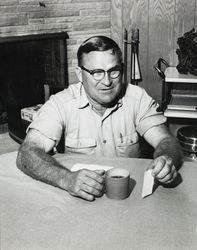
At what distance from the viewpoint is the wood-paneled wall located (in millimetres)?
3314

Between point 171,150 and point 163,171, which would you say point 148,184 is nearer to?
point 163,171

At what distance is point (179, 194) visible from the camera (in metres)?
1.35

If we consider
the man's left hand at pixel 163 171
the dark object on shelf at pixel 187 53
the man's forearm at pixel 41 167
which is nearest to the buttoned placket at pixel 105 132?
the man's forearm at pixel 41 167

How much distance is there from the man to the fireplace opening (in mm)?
1499

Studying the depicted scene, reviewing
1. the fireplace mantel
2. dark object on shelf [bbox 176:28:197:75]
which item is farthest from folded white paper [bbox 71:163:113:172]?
the fireplace mantel

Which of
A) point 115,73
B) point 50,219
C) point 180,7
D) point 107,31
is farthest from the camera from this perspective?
point 107,31

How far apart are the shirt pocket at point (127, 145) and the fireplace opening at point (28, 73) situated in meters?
1.58

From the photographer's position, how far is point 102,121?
1958 mm

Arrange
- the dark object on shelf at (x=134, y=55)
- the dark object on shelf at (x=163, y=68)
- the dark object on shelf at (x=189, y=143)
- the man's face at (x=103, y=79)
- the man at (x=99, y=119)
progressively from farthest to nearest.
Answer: the dark object on shelf at (x=134, y=55) < the dark object on shelf at (x=163, y=68) < the dark object on shelf at (x=189, y=143) < the man's face at (x=103, y=79) < the man at (x=99, y=119)

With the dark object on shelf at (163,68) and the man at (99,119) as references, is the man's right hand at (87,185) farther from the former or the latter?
the dark object on shelf at (163,68)

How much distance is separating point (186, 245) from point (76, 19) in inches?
109

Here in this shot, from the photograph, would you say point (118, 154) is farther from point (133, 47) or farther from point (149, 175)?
point (133, 47)

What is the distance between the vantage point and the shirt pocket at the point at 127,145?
6.55 ft

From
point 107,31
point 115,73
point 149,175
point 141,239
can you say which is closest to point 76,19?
point 107,31
